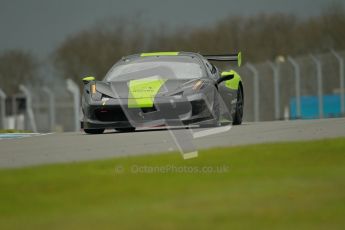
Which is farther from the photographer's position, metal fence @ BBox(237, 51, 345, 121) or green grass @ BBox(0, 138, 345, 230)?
metal fence @ BBox(237, 51, 345, 121)

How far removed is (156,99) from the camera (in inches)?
517

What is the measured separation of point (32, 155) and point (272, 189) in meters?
4.15

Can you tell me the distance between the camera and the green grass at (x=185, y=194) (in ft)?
19.7

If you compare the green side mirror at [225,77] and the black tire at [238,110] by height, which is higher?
the green side mirror at [225,77]

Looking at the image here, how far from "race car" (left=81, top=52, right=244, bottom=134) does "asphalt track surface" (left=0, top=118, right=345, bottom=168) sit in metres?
0.26

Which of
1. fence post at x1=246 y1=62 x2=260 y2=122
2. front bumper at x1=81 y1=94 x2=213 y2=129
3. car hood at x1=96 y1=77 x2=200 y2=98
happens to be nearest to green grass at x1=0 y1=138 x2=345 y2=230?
front bumper at x1=81 y1=94 x2=213 y2=129

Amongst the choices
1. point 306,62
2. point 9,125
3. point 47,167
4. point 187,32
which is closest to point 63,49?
point 187,32

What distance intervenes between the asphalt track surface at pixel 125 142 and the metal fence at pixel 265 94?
10189 mm

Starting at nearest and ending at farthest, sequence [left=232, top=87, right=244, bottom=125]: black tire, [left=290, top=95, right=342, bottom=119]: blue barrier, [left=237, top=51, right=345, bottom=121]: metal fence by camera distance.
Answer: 1. [left=232, top=87, right=244, bottom=125]: black tire
2. [left=237, top=51, right=345, bottom=121]: metal fence
3. [left=290, top=95, right=342, bottom=119]: blue barrier

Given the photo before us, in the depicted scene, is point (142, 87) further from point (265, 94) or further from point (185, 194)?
point (265, 94)

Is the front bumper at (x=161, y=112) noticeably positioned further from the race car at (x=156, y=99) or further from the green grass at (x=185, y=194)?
the green grass at (x=185, y=194)

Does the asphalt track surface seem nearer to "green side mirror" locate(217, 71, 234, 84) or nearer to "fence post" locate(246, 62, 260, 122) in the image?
"green side mirror" locate(217, 71, 234, 84)

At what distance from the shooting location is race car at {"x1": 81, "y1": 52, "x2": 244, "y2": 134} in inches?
516

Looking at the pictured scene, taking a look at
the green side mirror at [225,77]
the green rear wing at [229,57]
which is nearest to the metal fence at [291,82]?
the green rear wing at [229,57]
